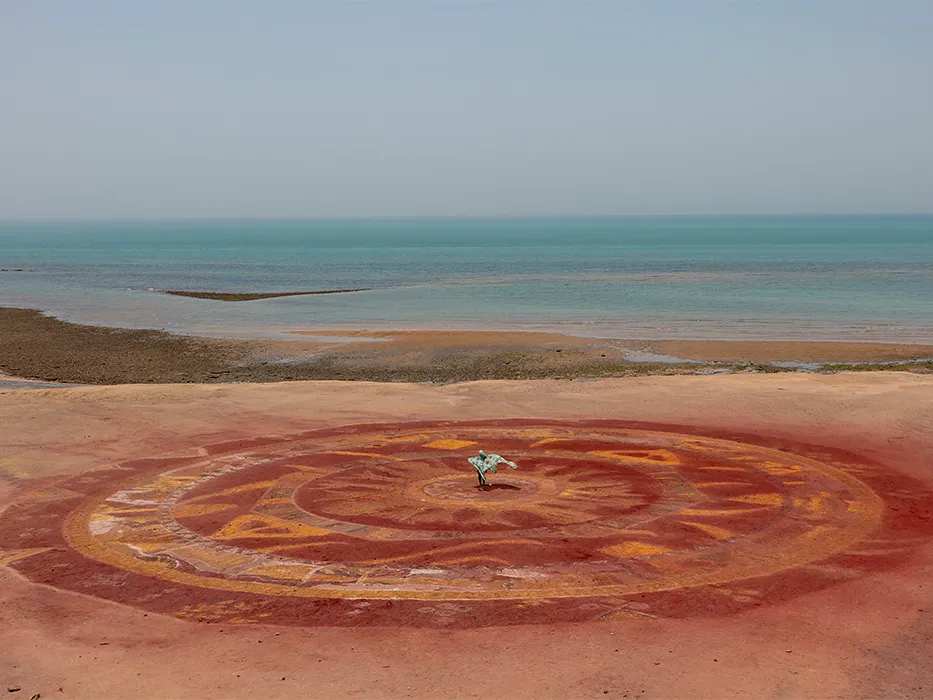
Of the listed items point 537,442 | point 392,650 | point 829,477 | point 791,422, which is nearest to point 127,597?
point 392,650

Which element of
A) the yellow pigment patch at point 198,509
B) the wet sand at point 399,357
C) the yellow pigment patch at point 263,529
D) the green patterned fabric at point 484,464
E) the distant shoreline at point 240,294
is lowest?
the distant shoreline at point 240,294

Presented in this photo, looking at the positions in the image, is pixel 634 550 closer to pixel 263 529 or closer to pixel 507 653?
pixel 507 653

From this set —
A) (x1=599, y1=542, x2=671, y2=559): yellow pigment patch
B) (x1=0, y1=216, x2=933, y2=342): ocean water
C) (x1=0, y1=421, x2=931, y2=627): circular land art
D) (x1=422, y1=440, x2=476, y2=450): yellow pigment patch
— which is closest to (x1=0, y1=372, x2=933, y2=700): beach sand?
(x1=0, y1=421, x2=931, y2=627): circular land art

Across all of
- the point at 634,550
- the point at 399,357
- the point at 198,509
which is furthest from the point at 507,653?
the point at 399,357

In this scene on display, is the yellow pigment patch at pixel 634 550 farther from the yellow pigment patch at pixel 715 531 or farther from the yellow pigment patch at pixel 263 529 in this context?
the yellow pigment patch at pixel 263 529

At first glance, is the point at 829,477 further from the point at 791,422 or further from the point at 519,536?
the point at 519,536

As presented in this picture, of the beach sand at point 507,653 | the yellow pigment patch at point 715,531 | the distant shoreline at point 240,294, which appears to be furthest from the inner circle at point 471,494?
the distant shoreline at point 240,294
